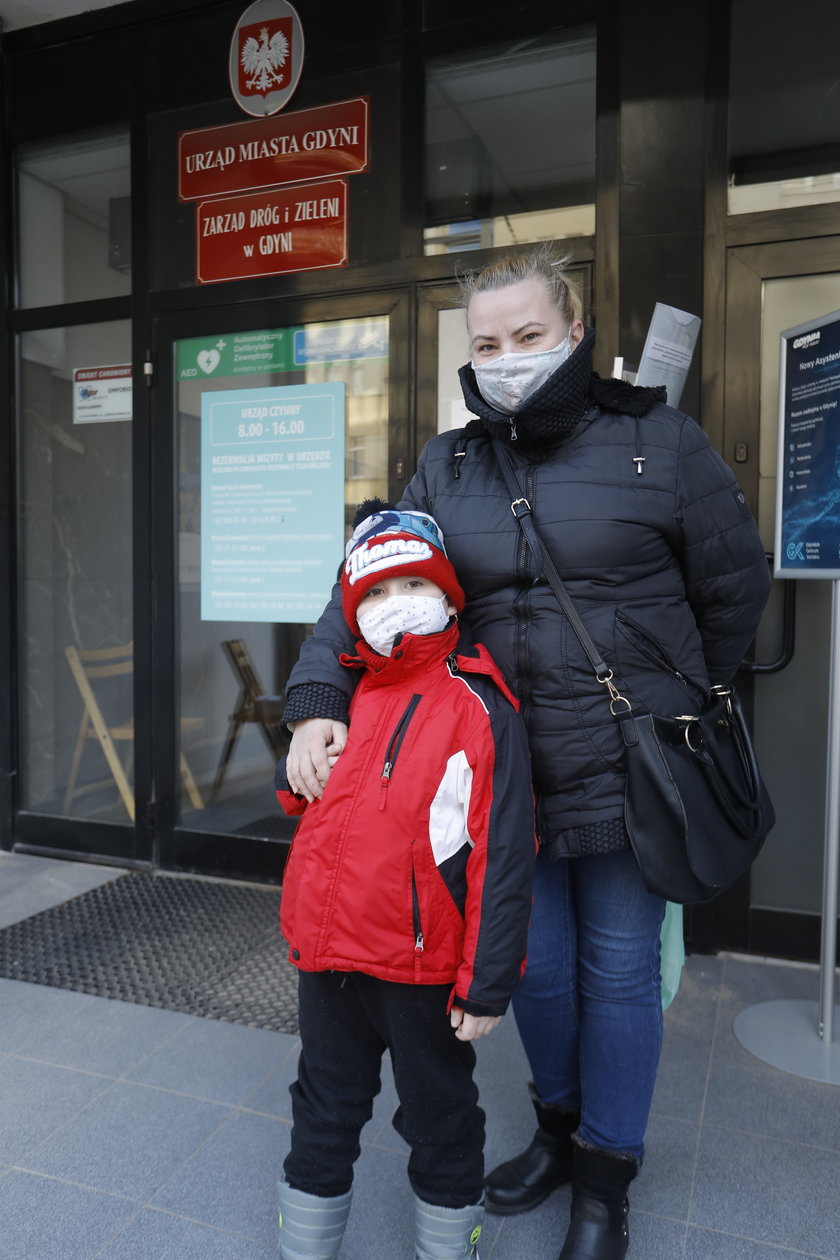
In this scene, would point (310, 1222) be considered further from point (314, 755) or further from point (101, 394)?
point (101, 394)

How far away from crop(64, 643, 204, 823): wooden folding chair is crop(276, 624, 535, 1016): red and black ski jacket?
106 inches

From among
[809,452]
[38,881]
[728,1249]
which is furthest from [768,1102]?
[38,881]

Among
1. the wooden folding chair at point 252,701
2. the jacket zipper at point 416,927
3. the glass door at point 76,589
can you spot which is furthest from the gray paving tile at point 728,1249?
the glass door at point 76,589

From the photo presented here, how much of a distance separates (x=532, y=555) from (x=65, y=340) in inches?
126

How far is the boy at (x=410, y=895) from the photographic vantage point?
54.9 inches

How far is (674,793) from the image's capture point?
1.51m

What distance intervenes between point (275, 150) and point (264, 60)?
35 centimetres

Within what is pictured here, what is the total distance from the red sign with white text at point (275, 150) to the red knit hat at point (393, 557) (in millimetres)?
2421

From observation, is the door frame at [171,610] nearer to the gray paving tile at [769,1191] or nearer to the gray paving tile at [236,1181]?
the gray paving tile at [236,1181]

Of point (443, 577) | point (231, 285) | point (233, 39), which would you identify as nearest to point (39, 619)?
point (231, 285)

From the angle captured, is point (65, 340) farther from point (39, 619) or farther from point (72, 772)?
point (72, 772)

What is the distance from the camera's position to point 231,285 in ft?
11.8

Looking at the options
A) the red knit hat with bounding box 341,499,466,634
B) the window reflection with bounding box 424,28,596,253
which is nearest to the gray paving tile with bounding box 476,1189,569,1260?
the red knit hat with bounding box 341,499,466,634

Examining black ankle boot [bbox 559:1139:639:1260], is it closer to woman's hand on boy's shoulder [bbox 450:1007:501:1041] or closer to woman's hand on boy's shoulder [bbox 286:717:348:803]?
woman's hand on boy's shoulder [bbox 450:1007:501:1041]
